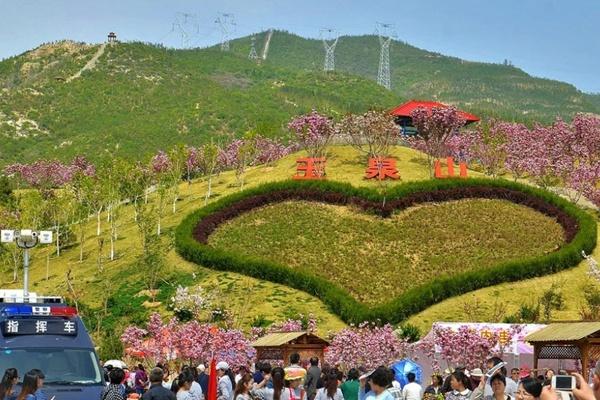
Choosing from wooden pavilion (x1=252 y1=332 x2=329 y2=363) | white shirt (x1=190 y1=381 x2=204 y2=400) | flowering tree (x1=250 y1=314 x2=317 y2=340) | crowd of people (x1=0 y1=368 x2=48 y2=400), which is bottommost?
flowering tree (x1=250 y1=314 x2=317 y2=340)

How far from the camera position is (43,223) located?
81062 millimetres

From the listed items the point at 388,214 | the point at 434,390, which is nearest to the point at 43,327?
the point at 434,390

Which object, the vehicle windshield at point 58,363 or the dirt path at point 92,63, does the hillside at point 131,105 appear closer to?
the dirt path at point 92,63

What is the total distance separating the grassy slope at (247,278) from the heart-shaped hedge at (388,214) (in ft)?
1.94

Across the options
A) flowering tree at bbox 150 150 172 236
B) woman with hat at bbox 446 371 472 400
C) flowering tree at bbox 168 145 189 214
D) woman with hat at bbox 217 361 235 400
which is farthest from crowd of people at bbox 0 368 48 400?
flowering tree at bbox 168 145 189 214

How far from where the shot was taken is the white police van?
827 inches

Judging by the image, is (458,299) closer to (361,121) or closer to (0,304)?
(361,121)

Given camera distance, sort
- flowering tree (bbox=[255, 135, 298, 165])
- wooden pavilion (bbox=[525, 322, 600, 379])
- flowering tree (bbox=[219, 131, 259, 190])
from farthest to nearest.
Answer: flowering tree (bbox=[255, 135, 298, 165]) < flowering tree (bbox=[219, 131, 259, 190]) < wooden pavilion (bbox=[525, 322, 600, 379])

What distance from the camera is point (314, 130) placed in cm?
8031

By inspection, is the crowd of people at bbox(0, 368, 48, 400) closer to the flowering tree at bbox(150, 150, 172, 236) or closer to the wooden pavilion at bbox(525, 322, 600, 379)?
the wooden pavilion at bbox(525, 322, 600, 379)

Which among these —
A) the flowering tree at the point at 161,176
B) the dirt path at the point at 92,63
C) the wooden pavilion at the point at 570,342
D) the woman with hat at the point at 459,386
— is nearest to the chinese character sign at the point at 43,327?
the woman with hat at the point at 459,386

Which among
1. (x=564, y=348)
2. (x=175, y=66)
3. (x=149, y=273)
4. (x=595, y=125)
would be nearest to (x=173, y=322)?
(x=149, y=273)

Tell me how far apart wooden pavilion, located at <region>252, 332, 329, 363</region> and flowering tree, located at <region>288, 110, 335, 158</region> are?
39233 millimetres

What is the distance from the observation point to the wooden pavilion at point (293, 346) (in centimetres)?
3988
